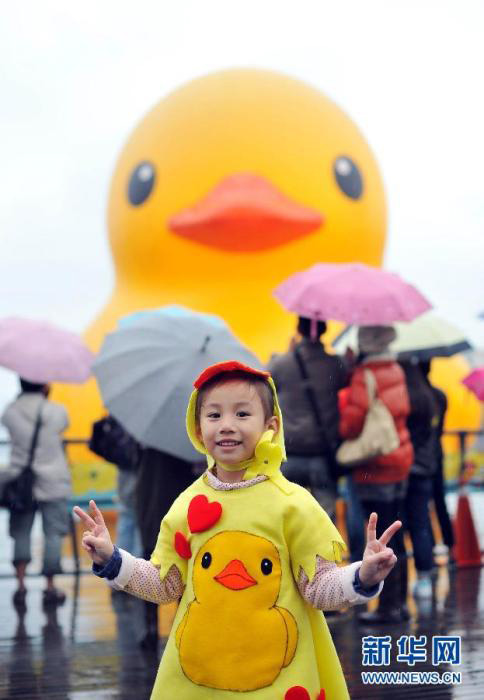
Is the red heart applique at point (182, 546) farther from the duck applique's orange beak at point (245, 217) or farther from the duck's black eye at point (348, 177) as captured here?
the duck's black eye at point (348, 177)

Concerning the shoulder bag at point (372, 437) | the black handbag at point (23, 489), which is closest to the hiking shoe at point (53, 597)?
the black handbag at point (23, 489)

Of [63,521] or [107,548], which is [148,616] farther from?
[107,548]

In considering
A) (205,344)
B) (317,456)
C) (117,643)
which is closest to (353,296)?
(317,456)

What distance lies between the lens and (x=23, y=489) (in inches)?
297

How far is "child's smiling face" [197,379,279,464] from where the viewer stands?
298cm

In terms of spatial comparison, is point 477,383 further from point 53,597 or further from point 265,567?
point 265,567

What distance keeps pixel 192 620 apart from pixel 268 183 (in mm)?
9916

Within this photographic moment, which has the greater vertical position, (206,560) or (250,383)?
(250,383)

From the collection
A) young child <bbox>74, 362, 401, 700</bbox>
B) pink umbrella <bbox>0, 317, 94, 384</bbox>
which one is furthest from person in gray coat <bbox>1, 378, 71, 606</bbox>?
young child <bbox>74, 362, 401, 700</bbox>

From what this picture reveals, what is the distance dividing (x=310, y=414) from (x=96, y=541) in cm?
347

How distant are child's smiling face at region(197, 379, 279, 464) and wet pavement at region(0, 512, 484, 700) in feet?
7.28

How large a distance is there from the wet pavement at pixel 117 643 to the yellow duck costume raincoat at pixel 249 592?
2.05 meters

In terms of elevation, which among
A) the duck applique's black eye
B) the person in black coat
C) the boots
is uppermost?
the duck applique's black eye

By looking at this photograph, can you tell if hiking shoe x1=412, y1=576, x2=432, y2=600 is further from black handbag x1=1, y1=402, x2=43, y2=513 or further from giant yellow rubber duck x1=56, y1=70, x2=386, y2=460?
giant yellow rubber duck x1=56, y1=70, x2=386, y2=460
